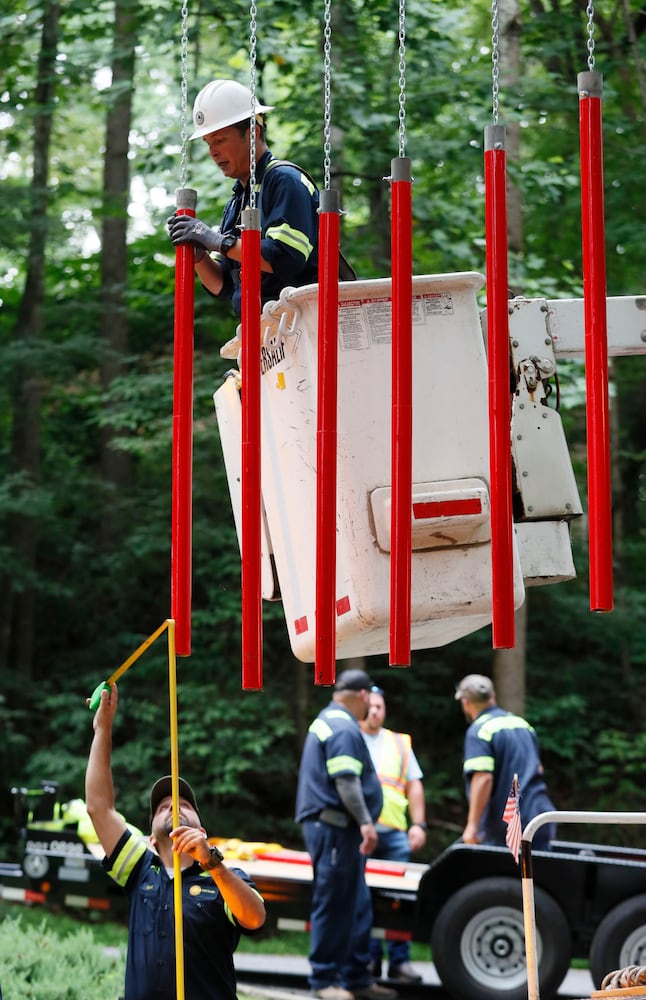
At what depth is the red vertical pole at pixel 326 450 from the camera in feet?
13.3

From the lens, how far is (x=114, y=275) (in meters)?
16.4

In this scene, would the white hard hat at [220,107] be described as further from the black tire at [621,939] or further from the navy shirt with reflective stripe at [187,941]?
the black tire at [621,939]

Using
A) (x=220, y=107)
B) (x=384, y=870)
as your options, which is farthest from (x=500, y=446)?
(x=384, y=870)

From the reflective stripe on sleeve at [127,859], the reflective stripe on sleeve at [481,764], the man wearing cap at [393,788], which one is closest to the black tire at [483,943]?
the reflective stripe on sleeve at [481,764]

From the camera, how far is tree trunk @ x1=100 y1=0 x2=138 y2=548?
50.5ft

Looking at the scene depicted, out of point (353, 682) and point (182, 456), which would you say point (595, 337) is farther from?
point (353, 682)

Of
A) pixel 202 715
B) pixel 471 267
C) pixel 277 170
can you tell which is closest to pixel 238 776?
pixel 202 715

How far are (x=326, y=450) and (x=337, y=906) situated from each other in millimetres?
5141

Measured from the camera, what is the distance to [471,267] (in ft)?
41.2

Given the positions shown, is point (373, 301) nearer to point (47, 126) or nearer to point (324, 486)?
point (324, 486)

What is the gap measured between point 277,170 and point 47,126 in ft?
39.7

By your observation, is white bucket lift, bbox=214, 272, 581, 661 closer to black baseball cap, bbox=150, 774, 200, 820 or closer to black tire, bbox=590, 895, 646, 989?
black baseball cap, bbox=150, 774, 200, 820

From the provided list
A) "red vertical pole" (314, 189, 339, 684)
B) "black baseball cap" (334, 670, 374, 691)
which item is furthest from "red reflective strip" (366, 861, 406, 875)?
"red vertical pole" (314, 189, 339, 684)

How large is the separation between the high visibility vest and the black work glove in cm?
575
